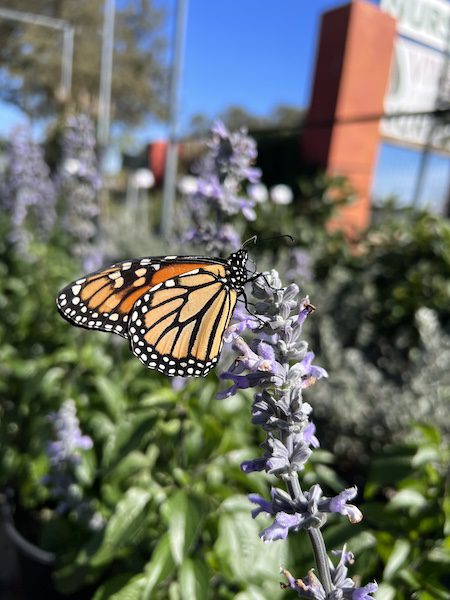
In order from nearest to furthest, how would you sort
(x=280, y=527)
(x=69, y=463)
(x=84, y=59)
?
(x=280, y=527) < (x=69, y=463) < (x=84, y=59)

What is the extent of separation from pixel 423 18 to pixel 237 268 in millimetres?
7459

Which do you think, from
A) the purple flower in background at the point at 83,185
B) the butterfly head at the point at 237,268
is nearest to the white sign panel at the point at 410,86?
the purple flower in background at the point at 83,185

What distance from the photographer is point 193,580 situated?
1806 mm

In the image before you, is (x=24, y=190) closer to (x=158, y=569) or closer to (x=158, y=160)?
(x=158, y=569)

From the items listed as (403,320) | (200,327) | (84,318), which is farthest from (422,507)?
A: (403,320)

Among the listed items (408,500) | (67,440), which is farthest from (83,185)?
(408,500)

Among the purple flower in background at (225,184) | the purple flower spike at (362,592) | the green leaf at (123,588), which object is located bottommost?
the green leaf at (123,588)

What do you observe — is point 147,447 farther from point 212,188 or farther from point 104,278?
point 212,188

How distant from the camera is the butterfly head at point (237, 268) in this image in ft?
5.29

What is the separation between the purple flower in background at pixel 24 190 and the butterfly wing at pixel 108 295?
3592 mm

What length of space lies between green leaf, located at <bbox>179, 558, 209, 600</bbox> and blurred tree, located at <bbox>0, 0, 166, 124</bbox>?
10486 millimetres

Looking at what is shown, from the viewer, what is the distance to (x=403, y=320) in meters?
4.61

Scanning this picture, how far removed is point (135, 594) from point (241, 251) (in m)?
1.33

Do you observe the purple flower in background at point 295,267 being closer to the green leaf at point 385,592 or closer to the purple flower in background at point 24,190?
the green leaf at point 385,592
